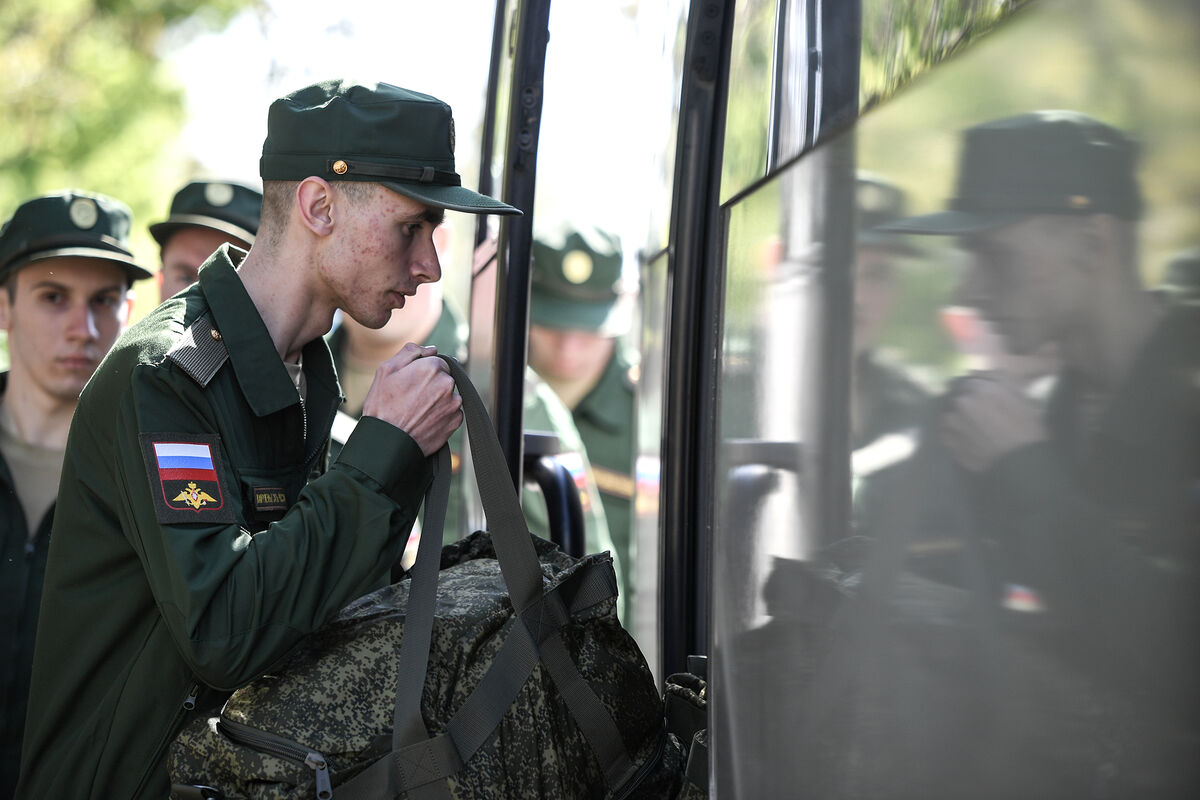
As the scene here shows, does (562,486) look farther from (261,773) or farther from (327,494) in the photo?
(261,773)

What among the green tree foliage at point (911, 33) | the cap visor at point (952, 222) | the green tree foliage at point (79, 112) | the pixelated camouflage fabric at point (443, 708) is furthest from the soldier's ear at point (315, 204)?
the green tree foliage at point (79, 112)

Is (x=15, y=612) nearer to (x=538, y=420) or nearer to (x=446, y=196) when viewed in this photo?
(x=446, y=196)

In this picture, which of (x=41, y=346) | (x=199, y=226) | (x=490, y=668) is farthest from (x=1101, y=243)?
(x=199, y=226)

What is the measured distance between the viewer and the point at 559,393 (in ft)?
19.0

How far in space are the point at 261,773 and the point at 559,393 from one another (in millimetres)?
4180

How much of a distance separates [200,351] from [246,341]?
0.10 metres

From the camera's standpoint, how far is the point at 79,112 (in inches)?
470

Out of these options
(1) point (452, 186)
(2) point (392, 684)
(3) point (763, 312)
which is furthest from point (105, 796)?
(3) point (763, 312)

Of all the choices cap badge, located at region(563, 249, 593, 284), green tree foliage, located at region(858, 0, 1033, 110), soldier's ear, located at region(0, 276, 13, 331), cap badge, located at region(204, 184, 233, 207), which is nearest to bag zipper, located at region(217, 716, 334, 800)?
green tree foliage, located at region(858, 0, 1033, 110)

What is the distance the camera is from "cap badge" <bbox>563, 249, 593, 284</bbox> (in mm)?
5738

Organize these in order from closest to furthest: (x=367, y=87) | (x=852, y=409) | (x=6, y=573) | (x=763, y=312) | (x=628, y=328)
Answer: (x=852, y=409) < (x=763, y=312) < (x=367, y=87) < (x=6, y=573) < (x=628, y=328)

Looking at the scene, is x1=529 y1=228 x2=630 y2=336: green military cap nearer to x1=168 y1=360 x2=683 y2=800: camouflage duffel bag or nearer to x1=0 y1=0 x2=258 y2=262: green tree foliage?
x1=168 y1=360 x2=683 y2=800: camouflage duffel bag

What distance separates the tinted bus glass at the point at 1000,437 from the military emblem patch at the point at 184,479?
0.80 m

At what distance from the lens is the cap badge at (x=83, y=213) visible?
3277mm
